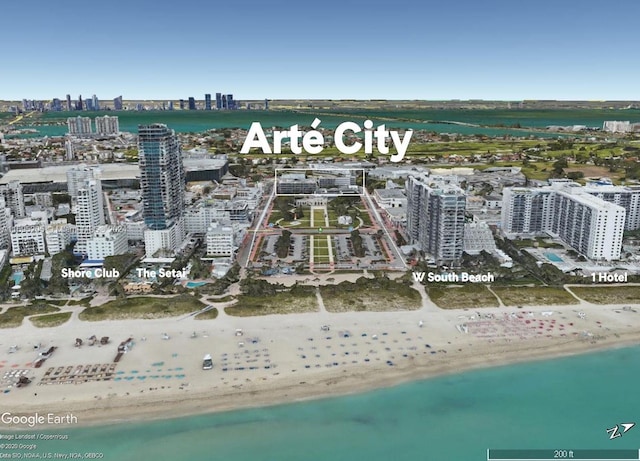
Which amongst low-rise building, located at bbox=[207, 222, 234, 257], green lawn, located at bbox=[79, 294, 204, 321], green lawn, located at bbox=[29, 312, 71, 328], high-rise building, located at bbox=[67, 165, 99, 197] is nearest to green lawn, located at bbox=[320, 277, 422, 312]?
green lawn, located at bbox=[79, 294, 204, 321]

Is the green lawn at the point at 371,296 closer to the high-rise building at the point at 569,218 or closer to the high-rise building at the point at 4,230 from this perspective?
the high-rise building at the point at 569,218

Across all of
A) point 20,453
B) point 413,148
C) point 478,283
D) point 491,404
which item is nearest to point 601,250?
point 478,283

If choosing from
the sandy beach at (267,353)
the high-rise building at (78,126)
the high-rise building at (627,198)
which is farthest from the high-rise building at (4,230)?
the high-rise building at (78,126)

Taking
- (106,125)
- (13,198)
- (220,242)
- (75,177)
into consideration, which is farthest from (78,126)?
(220,242)

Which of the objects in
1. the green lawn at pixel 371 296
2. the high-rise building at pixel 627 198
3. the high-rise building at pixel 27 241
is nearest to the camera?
the green lawn at pixel 371 296

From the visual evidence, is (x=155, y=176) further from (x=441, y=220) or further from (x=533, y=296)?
(x=533, y=296)

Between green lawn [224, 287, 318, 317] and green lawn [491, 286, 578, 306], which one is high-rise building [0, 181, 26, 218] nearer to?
green lawn [224, 287, 318, 317]
